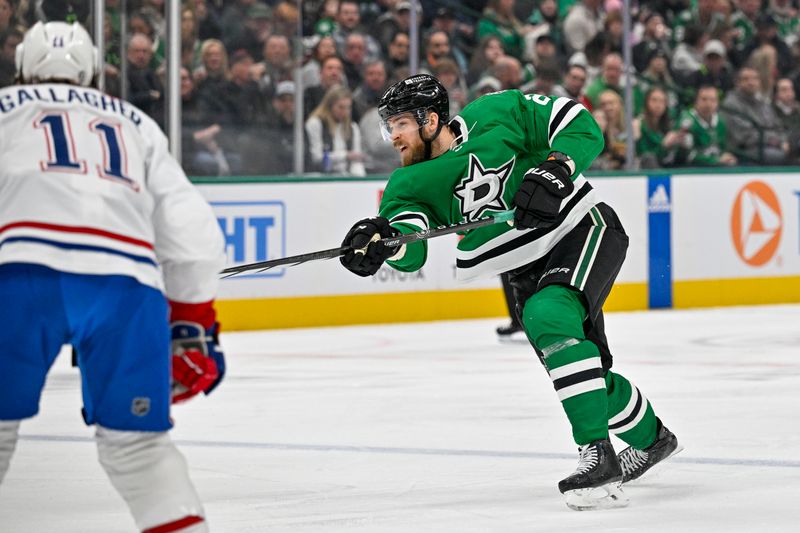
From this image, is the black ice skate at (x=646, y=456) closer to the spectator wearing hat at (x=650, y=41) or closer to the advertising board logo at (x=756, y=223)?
the advertising board logo at (x=756, y=223)

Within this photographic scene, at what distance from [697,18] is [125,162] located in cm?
851

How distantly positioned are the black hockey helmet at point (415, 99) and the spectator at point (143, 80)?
13.8ft

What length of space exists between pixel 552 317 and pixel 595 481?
390mm

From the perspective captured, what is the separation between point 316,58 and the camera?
8.83 m

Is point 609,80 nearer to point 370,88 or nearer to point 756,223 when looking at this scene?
point 756,223

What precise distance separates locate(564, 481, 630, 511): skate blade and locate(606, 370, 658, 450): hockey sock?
0.28m

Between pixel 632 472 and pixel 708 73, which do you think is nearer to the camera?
pixel 632 472

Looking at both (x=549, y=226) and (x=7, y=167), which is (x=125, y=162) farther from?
(x=549, y=226)

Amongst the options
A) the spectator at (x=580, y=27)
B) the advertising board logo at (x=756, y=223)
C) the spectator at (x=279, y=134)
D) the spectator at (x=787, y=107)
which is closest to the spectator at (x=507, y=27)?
the spectator at (x=580, y=27)

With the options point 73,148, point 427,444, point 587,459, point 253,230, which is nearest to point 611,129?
point 253,230

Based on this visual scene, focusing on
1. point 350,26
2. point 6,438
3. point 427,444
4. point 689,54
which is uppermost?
point 350,26

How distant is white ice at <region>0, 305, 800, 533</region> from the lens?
12.1ft

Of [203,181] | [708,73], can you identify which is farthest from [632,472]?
[708,73]

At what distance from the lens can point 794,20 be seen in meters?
10.7
